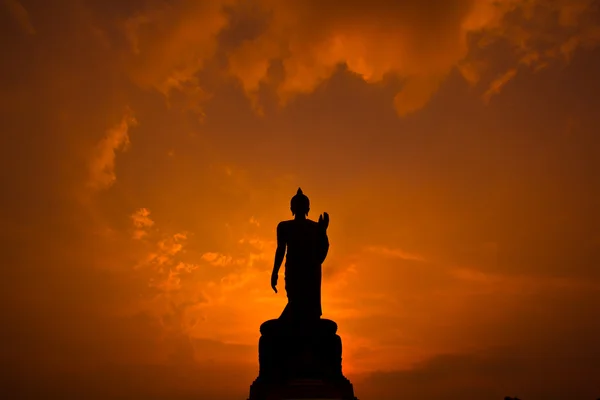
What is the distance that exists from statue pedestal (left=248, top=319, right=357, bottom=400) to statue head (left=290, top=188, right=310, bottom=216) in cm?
288

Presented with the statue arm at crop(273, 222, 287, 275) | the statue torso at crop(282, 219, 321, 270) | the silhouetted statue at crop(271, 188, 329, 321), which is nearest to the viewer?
the silhouetted statue at crop(271, 188, 329, 321)

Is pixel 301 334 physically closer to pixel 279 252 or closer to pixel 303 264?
pixel 303 264

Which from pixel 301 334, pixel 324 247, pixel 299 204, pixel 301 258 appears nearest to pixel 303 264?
pixel 301 258

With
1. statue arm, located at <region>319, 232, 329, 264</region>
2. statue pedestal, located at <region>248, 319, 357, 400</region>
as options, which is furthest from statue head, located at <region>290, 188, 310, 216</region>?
statue pedestal, located at <region>248, 319, 357, 400</region>

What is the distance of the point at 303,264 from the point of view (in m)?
14.0

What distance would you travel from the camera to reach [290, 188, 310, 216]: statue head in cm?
1448

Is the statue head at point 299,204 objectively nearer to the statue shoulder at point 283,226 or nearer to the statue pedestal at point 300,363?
the statue shoulder at point 283,226

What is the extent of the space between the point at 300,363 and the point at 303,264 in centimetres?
261

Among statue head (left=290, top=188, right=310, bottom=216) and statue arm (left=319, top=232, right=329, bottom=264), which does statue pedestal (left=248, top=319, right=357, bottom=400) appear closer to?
statue arm (left=319, top=232, right=329, bottom=264)

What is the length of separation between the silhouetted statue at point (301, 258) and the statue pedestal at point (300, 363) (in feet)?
1.58

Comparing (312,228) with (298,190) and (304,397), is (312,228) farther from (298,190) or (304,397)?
(304,397)

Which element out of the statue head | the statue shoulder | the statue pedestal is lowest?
the statue pedestal

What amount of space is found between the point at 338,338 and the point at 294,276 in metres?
1.91

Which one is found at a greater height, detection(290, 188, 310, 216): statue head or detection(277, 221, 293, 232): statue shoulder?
detection(290, 188, 310, 216): statue head
